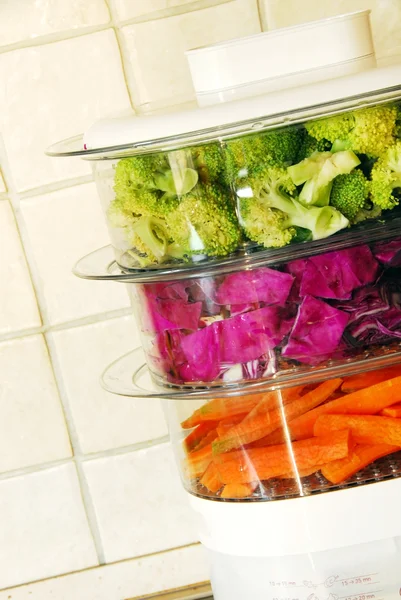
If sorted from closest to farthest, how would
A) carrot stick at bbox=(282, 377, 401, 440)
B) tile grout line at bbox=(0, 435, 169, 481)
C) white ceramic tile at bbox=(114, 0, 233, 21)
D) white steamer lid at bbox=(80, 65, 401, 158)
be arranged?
white steamer lid at bbox=(80, 65, 401, 158) → carrot stick at bbox=(282, 377, 401, 440) → white ceramic tile at bbox=(114, 0, 233, 21) → tile grout line at bbox=(0, 435, 169, 481)

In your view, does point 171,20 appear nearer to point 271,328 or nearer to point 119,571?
point 271,328

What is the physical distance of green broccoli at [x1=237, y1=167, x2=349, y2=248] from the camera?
0.71 metres

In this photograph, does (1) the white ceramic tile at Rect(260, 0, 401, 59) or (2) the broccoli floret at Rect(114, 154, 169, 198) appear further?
(1) the white ceramic tile at Rect(260, 0, 401, 59)

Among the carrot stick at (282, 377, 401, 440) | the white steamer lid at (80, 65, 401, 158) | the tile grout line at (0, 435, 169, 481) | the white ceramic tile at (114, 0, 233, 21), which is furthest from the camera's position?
the tile grout line at (0, 435, 169, 481)

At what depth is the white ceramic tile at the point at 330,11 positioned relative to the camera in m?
1.03

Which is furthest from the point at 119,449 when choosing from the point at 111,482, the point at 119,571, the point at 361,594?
the point at 361,594

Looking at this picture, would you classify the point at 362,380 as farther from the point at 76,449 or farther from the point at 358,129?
the point at 76,449

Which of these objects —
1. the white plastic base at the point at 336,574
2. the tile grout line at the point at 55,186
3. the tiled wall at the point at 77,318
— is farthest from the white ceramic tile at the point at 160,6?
the white plastic base at the point at 336,574

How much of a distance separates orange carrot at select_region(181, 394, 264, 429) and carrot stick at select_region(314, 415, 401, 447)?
0.23 ft

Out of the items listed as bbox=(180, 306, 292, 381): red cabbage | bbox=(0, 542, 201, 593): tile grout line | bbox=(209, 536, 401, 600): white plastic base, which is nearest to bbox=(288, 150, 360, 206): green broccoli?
bbox=(180, 306, 292, 381): red cabbage

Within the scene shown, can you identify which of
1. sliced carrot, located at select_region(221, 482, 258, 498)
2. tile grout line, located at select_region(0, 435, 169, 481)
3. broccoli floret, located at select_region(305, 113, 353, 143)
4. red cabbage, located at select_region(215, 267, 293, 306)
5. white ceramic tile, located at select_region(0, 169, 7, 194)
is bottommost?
tile grout line, located at select_region(0, 435, 169, 481)

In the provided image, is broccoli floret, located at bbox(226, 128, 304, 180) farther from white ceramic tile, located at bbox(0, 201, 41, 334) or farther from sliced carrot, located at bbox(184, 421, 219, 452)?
white ceramic tile, located at bbox(0, 201, 41, 334)

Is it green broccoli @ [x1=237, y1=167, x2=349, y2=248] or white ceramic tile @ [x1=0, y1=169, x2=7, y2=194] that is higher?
white ceramic tile @ [x1=0, y1=169, x2=7, y2=194]

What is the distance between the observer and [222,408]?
2.70 feet
